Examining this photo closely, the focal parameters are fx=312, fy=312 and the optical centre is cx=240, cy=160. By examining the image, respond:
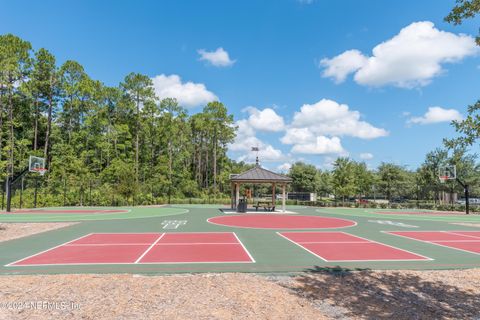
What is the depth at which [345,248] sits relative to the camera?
12227 millimetres

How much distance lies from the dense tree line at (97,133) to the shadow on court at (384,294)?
34071mm

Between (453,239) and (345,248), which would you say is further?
(453,239)

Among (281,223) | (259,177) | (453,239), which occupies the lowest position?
(281,223)

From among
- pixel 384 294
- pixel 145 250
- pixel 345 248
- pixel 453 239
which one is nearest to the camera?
pixel 384 294

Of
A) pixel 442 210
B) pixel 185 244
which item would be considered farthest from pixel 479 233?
pixel 442 210

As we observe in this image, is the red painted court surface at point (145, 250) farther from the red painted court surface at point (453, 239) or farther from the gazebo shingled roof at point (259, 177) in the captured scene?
the gazebo shingled roof at point (259, 177)

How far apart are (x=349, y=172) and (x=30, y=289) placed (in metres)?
44.9

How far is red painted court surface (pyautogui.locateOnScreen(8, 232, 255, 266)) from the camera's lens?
9.73 meters

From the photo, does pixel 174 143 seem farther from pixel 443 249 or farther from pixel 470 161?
pixel 443 249

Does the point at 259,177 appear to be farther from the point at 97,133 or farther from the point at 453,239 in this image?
the point at 97,133

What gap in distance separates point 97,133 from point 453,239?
53333mm

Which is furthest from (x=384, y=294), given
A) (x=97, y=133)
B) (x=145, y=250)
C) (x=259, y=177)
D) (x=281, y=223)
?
(x=97, y=133)

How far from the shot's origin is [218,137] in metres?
65.7

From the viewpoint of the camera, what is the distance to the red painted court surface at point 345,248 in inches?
416
